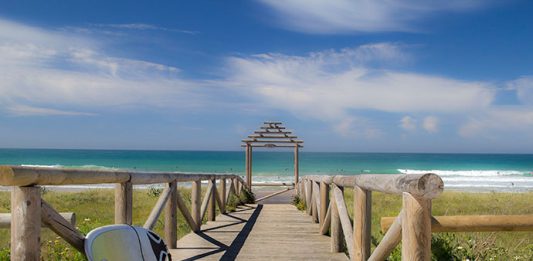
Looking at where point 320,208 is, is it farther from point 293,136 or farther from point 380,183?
point 293,136

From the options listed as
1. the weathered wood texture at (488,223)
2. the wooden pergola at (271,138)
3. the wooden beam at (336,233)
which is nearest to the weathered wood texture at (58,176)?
the weathered wood texture at (488,223)

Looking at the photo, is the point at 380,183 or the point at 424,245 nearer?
the point at 424,245

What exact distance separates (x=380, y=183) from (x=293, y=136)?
13.2 metres

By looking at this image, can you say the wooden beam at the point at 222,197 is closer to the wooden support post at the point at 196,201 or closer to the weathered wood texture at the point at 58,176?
the wooden support post at the point at 196,201

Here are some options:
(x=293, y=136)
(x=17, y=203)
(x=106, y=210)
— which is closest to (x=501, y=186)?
(x=293, y=136)

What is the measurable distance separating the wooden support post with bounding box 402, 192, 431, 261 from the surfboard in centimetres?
169

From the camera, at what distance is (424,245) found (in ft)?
8.04

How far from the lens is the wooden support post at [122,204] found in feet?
12.0

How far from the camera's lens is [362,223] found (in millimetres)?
3768

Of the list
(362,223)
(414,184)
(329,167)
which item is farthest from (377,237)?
(329,167)

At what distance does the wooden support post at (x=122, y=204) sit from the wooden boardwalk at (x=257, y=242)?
5.04ft

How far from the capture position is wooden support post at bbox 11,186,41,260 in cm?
231

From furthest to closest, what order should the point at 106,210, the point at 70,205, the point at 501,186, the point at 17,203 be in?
the point at 501,186 < the point at 70,205 < the point at 106,210 < the point at 17,203

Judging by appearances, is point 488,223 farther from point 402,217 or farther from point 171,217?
point 171,217
